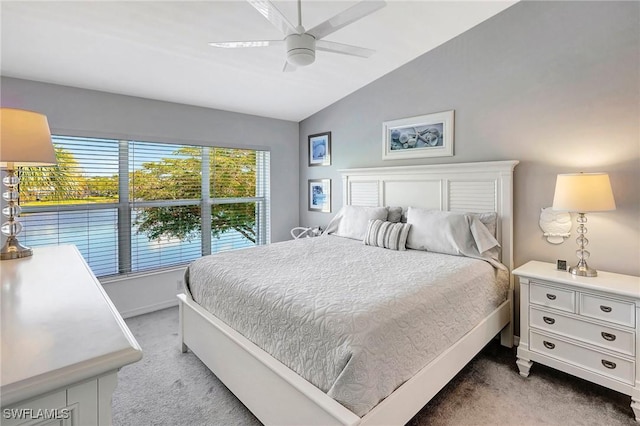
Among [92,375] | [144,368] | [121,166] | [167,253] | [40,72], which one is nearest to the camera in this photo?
[92,375]

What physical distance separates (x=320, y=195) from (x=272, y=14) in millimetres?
3015

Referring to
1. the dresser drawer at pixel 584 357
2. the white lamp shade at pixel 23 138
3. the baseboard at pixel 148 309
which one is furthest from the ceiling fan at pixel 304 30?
the baseboard at pixel 148 309

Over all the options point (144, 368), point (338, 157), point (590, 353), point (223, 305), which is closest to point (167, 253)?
point (144, 368)

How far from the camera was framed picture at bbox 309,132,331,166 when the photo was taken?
4492 millimetres

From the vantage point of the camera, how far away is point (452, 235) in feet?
8.84

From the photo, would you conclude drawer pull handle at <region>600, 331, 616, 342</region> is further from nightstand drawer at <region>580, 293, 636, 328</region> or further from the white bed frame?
the white bed frame

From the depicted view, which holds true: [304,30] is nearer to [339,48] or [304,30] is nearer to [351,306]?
[339,48]

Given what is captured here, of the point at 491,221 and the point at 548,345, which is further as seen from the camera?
the point at 491,221

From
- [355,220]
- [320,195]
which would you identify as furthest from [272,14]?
[320,195]

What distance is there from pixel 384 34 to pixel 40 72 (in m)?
3.00

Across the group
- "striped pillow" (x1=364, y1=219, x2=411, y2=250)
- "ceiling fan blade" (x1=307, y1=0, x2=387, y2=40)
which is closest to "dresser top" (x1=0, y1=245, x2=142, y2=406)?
"ceiling fan blade" (x1=307, y1=0, x2=387, y2=40)

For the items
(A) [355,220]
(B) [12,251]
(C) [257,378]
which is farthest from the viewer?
(A) [355,220]

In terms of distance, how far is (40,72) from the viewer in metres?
2.73

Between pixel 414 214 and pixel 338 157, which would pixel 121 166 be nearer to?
pixel 338 157
